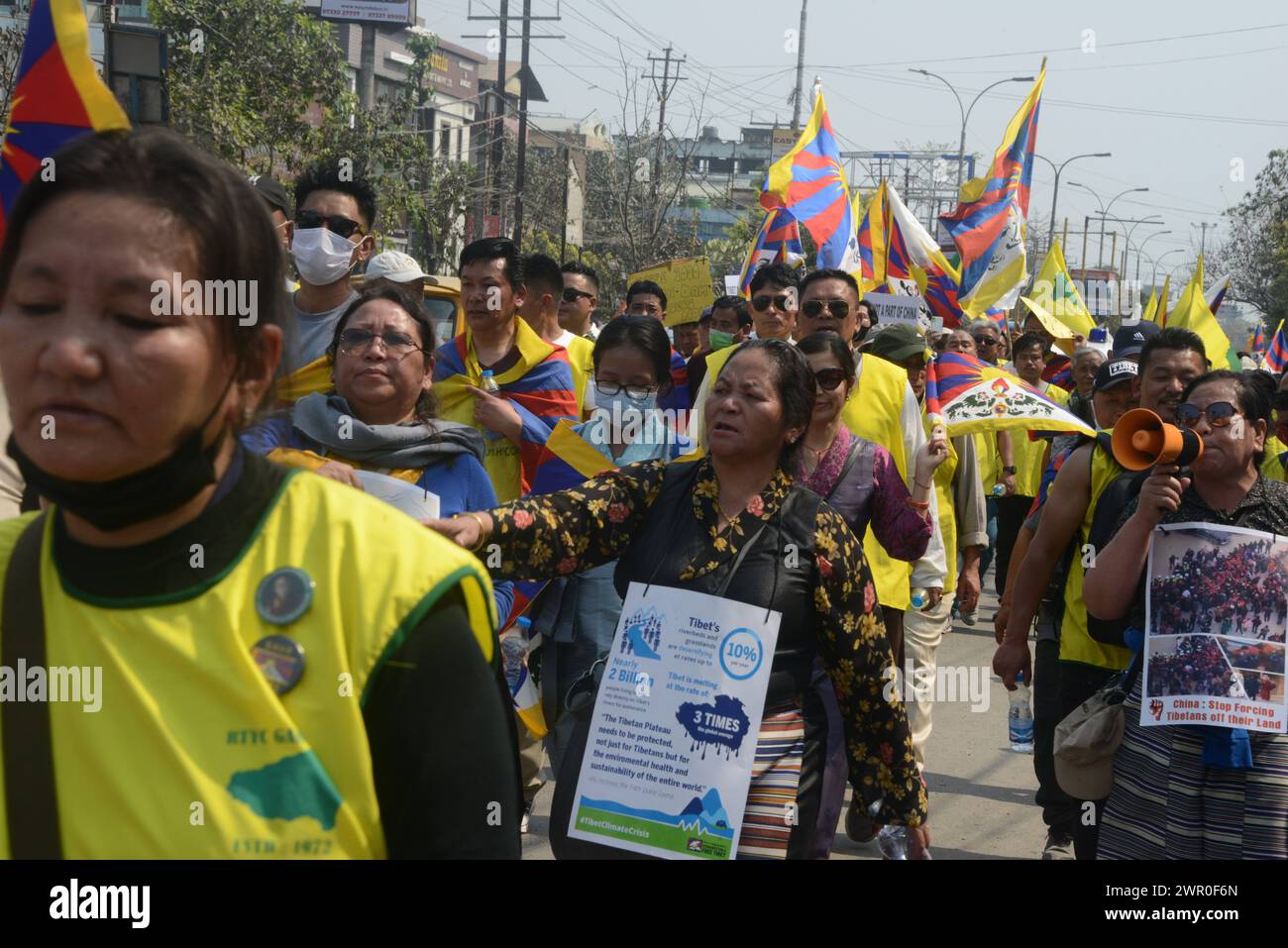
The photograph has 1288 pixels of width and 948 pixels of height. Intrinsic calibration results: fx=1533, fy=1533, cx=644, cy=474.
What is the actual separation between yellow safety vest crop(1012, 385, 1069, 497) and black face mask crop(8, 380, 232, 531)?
9.12 meters

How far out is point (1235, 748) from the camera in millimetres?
3947

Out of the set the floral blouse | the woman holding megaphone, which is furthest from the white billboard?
the floral blouse

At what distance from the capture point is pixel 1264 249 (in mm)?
53625

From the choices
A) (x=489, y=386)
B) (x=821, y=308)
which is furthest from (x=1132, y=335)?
(x=489, y=386)

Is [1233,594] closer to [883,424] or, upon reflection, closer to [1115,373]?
[883,424]

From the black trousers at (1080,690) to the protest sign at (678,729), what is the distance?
1727mm

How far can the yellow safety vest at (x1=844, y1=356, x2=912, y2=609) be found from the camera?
18.7ft

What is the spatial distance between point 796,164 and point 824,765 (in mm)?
9365

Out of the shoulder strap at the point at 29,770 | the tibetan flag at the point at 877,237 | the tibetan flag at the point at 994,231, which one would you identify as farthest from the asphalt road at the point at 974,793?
the tibetan flag at the point at 994,231

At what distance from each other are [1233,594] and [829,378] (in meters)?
1.49

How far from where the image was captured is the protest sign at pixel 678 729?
11.0 ft

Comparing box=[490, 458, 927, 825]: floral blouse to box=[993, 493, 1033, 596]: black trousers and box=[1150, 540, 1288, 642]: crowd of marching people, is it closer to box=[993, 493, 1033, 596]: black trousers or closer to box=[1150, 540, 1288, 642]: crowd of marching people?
box=[1150, 540, 1288, 642]: crowd of marching people

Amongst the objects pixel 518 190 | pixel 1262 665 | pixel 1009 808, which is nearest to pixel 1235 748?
pixel 1262 665

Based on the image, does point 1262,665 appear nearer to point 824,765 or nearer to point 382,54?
point 824,765
